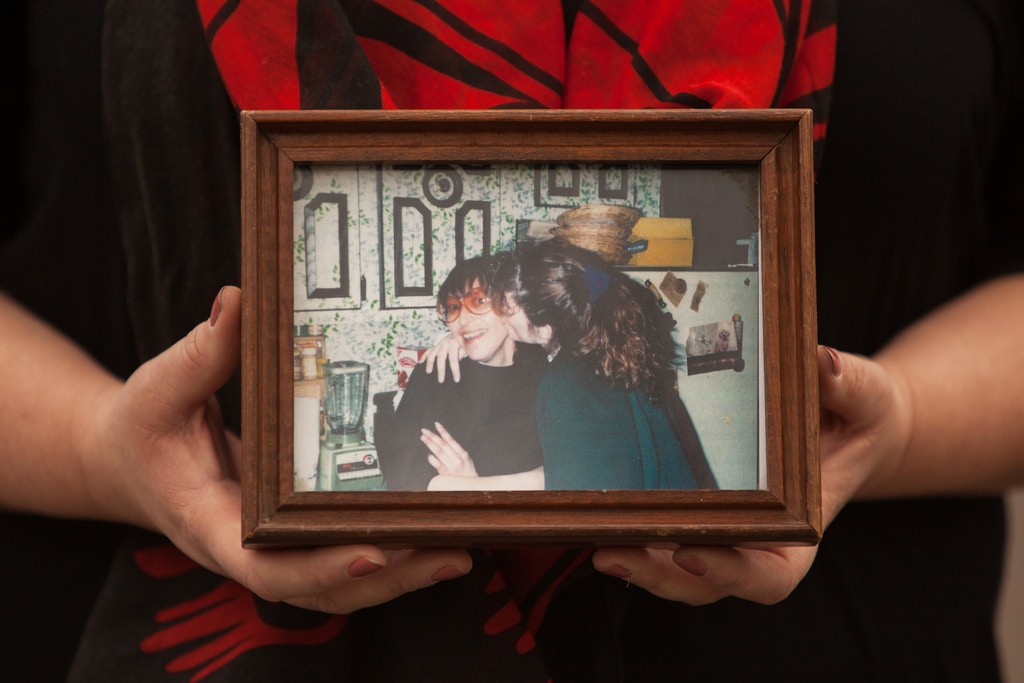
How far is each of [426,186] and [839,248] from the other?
1.27 feet

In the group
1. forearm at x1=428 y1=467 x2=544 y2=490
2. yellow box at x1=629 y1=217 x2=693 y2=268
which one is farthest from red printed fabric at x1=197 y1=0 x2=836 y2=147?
forearm at x1=428 y1=467 x2=544 y2=490

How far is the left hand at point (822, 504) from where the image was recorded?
0.49 m

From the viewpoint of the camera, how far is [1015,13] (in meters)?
0.71

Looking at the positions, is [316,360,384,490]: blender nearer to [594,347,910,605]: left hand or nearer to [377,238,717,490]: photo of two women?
[377,238,717,490]: photo of two women

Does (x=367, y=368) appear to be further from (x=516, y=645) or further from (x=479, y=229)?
(x=516, y=645)

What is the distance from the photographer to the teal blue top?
1.47ft

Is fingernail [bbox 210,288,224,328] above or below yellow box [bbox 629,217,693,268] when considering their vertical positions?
below

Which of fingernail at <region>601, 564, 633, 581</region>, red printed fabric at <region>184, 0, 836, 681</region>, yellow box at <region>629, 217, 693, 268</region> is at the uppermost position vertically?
red printed fabric at <region>184, 0, 836, 681</region>

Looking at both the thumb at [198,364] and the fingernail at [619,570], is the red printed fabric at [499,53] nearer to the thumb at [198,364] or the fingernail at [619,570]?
the thumb at [198,364]

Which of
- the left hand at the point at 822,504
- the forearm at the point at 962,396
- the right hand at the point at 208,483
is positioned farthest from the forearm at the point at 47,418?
the forearm at the point at 962,396

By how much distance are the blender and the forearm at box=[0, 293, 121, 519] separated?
0.24m

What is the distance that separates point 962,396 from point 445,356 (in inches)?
17.0

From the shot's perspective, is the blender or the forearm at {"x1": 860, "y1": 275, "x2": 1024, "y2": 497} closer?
the blender

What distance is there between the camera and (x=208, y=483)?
1.74ft
